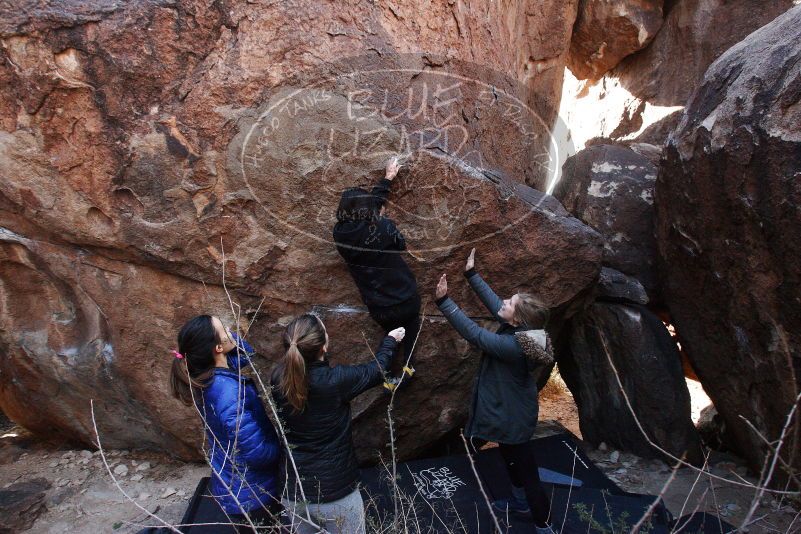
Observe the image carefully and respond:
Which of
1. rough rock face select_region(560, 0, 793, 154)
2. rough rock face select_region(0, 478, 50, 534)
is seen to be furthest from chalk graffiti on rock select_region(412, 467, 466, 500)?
rough rock face select_region(560, 0, 793, 154)

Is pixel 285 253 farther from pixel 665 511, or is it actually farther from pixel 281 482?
pixel 665 511

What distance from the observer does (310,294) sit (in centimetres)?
299

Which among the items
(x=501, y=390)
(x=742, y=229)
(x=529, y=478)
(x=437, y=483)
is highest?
(x=742, y=229)

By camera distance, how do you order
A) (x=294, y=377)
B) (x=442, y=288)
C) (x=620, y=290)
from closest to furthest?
(x=294, y=377)
(x=442, y=288)
(x=620, y=290)

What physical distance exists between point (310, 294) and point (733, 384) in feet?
7.76

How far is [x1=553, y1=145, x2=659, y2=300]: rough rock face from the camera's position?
3.88m

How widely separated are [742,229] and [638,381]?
1.25m

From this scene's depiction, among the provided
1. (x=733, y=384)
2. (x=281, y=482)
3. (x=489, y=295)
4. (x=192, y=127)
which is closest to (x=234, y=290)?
(x=192, y=127)

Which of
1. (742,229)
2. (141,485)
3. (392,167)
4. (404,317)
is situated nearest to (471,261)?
(404,317)

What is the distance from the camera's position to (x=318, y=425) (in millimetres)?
2172

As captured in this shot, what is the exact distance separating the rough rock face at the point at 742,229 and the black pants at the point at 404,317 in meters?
1.55

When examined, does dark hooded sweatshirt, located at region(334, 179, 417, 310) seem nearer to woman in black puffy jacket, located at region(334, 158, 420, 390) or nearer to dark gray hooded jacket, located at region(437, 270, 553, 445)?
woman in black puffy jacket, located at region(334, 158, 420, 390)

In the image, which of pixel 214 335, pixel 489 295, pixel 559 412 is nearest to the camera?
pixel 214 335

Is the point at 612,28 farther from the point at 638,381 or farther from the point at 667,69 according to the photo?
the point at 638,381
